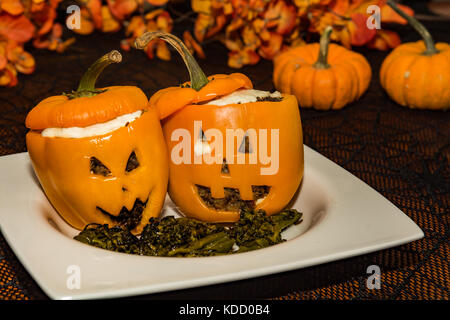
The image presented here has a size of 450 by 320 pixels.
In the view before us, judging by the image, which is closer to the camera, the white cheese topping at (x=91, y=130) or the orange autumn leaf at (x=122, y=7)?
the white cheese topping at (x=91, y=130)

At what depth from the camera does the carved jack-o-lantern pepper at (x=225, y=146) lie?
121cm

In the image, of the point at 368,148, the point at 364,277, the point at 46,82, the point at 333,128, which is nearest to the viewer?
the point at 364,277

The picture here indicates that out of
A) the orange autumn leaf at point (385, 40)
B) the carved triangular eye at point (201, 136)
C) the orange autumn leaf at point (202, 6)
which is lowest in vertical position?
the orange autumn leaf at point (385, 40)

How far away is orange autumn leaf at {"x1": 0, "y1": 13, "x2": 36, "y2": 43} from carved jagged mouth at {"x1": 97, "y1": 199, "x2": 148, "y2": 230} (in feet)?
3.95

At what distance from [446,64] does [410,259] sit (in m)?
1.12

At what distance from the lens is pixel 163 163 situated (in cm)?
125

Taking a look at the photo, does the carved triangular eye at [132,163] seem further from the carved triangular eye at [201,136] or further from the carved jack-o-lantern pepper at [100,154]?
the carved triangular eye at [201,136]

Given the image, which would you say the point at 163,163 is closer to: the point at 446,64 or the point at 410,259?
the point at 410,259

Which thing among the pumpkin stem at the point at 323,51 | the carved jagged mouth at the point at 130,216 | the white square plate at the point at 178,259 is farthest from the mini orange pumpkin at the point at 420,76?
the carved jagged mouth at the point at 130,216

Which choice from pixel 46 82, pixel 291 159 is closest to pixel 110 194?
pixel 291 159

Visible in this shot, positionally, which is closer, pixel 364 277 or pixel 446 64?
pixel 364 277

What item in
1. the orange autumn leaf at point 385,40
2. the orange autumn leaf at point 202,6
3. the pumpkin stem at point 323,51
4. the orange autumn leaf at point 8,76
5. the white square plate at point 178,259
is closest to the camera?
the white square plate at point 178,259

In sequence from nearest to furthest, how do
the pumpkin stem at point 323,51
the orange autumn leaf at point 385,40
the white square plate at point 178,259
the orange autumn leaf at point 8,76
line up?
the white square plate at point 178,259 < the pumpkin stem at point 323,51 < the orange autumn leaf at point 8,76 < the orange autumn leaf at point 385,40

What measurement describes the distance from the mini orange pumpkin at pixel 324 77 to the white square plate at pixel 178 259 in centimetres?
83
